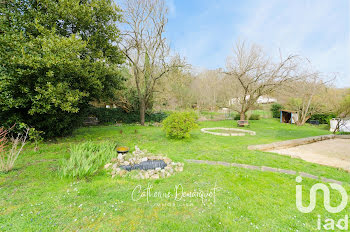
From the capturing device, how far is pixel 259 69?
1080 centimetres

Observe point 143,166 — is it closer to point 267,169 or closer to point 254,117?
point 267,169

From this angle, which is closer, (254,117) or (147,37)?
(147,37)

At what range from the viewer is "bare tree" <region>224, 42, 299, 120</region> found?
10.3 m

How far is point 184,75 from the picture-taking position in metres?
13.0

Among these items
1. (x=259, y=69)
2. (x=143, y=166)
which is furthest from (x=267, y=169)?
(x=259, y=69)

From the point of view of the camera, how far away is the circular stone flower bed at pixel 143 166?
3.57 metres

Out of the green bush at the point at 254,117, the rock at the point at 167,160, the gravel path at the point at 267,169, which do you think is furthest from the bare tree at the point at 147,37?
the green bush at the point at 254,117

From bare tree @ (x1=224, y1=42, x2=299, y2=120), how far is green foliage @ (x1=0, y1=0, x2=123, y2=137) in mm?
8568

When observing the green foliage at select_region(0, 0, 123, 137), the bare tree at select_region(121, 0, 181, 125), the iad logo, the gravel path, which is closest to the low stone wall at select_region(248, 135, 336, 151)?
the gravel path

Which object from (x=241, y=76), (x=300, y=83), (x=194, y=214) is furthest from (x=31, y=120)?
(x=300, y=83)

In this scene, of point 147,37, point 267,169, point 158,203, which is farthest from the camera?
point 147,37

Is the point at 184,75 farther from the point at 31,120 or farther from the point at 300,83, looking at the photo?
the point at 31,120

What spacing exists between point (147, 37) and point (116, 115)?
25.1ft

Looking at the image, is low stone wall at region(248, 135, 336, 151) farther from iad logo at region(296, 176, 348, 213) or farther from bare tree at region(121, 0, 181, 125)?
bare tree at region(121, 0, 181, 125)
